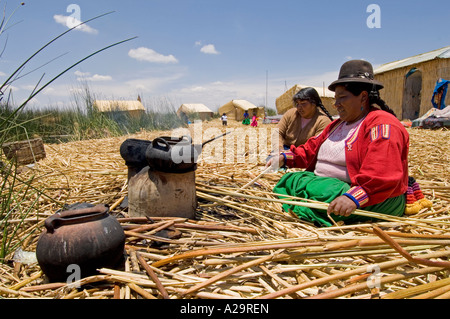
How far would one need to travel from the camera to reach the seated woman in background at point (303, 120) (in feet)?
12.5

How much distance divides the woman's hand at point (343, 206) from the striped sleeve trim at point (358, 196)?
0.09 feet

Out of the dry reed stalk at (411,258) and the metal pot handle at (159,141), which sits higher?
the metal pot handle at (159,141)

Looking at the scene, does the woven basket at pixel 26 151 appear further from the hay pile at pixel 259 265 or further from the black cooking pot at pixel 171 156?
the black cooking pot at pixel 171 156

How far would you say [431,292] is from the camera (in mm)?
1086

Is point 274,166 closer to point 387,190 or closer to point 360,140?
point 360,140

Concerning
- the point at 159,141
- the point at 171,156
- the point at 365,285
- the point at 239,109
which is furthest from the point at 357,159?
the point at 239,109

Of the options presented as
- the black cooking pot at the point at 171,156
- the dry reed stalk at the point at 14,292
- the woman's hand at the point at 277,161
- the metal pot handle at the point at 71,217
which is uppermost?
the black cooking pot at the point at 171,156

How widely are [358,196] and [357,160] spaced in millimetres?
360

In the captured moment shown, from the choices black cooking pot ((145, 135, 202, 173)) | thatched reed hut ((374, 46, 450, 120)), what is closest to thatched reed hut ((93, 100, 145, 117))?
black cooking pot ((145, 135, 202, 173))

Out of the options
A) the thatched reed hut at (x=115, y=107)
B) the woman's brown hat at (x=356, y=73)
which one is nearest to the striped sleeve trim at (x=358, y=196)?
the woman's brown hat at (x=356, y=73)

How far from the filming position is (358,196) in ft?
5.70

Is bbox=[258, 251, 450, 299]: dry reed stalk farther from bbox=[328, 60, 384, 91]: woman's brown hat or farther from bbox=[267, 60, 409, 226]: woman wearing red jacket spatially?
bbox=[328, 60, 384, 91]: woman's brown hat

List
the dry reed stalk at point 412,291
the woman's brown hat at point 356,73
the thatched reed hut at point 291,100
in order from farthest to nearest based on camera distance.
→ the thatched reed hut at point 291,100
the woman's brown hat at point 356,73
the dry reed stalk at point 412,291
